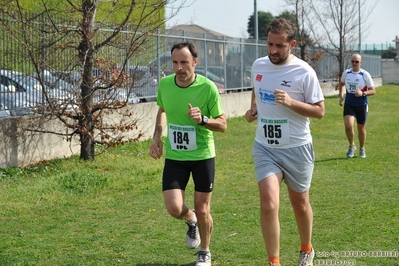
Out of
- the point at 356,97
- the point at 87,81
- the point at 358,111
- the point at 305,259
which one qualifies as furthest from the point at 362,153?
the point at 305,259

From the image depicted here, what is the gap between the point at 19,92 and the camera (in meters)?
12.8

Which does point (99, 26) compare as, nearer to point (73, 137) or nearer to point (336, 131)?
point (73, 137)

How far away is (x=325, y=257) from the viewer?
6.79 metres

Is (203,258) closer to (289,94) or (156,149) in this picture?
(156,149)

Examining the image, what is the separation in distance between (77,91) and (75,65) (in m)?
0.45

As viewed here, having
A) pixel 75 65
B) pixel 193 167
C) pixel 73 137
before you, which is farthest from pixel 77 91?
pixel 193 167

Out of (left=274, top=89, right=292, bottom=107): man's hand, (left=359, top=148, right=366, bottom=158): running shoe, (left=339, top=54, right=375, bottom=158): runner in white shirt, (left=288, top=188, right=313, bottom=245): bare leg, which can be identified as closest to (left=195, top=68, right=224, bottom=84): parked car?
(left=339, top=54, right=375, bottom=158): runner in white shirt

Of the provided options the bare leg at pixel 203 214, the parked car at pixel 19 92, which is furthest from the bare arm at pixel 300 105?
the parked car at pixel 19 92

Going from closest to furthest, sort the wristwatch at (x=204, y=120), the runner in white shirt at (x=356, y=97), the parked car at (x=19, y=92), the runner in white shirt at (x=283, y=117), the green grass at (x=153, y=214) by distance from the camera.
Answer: the runner in white shirt at (x=283, y=117) < the wristwatch at (x=204, y=120) < the green grass at (x=153, y=214) < the parked car at (x=19, y=92) < the runner in white shirt at (x=356, y=97)

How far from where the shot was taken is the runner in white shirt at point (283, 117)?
238 inches

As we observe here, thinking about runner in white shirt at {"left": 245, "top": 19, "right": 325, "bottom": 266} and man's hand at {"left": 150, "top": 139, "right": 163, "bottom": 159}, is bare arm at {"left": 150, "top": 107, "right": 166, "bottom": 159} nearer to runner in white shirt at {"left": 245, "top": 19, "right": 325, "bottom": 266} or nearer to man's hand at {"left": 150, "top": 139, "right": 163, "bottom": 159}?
man's hand at {"left": 150, "top": 139, "right": 163, "bottom": 159}

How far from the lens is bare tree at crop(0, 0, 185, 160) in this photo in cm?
1222

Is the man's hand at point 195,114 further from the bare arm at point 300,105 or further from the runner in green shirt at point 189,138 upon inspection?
the bare arm at point 300,105

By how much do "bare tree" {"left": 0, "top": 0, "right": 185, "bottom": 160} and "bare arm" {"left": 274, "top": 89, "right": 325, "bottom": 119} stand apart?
21.5 ft
